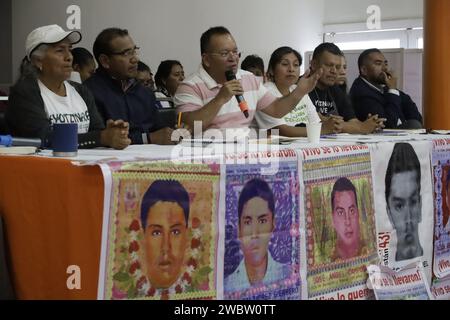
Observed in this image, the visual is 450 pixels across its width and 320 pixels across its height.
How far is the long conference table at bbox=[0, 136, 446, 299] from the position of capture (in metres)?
1.56

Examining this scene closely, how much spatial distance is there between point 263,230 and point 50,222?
598mm

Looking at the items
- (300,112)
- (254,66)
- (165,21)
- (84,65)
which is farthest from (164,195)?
(165,21)

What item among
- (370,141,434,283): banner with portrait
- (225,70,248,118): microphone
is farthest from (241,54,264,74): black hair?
(370,141,434,283): banner with portrait

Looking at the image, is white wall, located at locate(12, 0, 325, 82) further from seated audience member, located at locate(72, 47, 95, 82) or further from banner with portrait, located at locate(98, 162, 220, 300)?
banner with portrait, located at locate(98, 162, 220, 300)

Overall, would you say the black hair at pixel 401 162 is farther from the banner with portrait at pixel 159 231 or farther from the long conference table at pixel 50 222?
the long conference table at pixel 50 222

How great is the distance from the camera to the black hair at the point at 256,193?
1.87 metres

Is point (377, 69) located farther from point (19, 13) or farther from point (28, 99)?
point (19, 13)

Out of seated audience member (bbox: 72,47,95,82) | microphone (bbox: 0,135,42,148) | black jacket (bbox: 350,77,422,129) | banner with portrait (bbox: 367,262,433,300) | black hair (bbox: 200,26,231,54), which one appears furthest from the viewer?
seated audience member (bbox: 72,47,95,82)

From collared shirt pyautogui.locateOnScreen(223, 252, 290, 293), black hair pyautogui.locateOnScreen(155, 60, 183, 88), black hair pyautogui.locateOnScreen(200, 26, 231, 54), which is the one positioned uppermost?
black hair pyautogui.locateOnScreen(155, 60, 183, 88)

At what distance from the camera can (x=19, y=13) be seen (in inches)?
286

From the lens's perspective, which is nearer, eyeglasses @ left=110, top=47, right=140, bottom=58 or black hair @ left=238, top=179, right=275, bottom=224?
black hair @ left=238, top=179, right=275, bottom=224

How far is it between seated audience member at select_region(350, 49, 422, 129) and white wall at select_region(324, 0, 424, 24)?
14.4 ft
